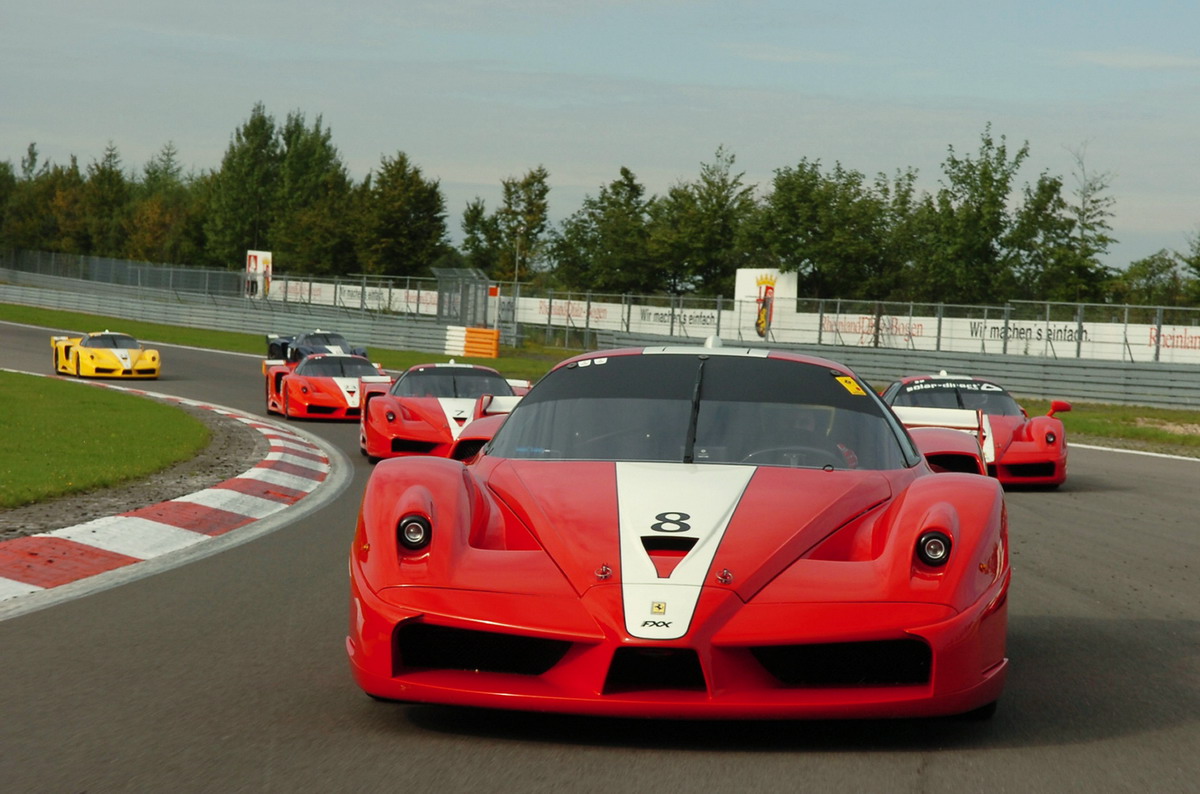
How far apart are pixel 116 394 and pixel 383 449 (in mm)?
9841

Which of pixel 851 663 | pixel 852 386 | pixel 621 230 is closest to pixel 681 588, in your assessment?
pixel 851 663

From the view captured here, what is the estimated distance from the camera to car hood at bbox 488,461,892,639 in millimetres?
3791

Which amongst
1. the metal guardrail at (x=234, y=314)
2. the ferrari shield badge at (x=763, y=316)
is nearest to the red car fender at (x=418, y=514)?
the ferrari shield badge at (x=763, y=316)

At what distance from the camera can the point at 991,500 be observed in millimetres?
4422

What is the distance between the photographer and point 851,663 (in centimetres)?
380

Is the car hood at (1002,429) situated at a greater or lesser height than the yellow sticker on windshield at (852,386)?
lesser

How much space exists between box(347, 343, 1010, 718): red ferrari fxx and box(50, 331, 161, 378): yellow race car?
25953 mm

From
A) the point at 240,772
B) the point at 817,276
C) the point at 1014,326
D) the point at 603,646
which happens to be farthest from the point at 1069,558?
the point at 817,276

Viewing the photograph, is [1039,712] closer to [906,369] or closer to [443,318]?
[906,369]

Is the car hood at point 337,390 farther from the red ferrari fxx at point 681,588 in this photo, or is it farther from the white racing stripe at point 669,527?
the white racing stripe at point 669,527

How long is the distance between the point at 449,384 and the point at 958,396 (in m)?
5.45

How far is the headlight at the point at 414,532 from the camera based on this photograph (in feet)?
13.4

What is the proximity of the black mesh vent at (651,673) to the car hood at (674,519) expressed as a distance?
0.30 feet

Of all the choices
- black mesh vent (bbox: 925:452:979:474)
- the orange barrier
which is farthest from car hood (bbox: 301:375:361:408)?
the orange barrier
